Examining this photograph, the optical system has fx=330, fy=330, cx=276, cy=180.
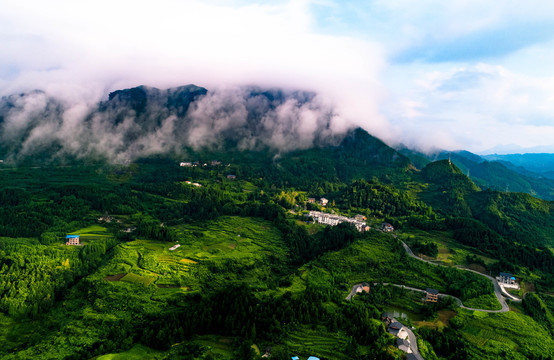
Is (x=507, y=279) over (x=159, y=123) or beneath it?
over

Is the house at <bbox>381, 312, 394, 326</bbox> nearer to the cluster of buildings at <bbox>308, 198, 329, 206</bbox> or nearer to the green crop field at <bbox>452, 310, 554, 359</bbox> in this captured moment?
the green crop field at <bbox>452, 310, 554, 359</bbox>

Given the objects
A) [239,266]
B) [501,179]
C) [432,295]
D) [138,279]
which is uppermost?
[501,179]

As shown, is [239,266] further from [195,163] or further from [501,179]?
[501,179]

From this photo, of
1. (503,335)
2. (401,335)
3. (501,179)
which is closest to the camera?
(401,335)

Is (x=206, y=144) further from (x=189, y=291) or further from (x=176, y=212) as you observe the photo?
(x=189, y=291)

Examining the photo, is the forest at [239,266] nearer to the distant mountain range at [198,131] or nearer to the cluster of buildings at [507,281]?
the cluster of buildings at [507,281]

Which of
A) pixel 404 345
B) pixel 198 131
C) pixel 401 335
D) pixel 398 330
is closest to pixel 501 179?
pixel 198 131

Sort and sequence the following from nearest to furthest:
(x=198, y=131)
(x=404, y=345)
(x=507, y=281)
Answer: (x=404, y=345), (x=507, y=281), (x=198, y=131)

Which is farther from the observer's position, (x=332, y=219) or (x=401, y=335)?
(x=332, y=219)
